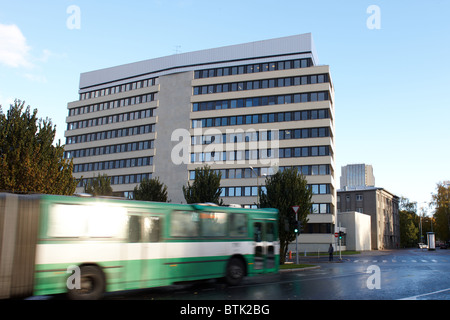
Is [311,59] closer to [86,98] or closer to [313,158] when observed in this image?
[313,158]

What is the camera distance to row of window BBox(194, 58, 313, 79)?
61875mm

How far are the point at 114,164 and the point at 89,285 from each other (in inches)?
2461

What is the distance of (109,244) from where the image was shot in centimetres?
1188

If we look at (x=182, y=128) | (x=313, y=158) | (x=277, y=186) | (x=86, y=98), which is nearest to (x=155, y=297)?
(x=277, y=186)

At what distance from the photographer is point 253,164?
6059cm

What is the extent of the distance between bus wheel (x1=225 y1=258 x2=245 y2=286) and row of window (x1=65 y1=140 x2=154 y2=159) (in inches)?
2148

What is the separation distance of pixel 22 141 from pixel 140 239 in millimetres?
12520

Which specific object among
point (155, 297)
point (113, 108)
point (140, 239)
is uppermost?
point (113, 108)

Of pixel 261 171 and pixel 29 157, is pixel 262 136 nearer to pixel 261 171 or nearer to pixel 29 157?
pixel 261 171

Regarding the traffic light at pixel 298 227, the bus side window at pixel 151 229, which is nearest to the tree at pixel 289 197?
the traffic light at pixel 298 227

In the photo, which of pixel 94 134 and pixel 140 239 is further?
pixel 94 134

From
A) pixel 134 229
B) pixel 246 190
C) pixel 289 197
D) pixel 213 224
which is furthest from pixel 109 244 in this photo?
pixel 246 190

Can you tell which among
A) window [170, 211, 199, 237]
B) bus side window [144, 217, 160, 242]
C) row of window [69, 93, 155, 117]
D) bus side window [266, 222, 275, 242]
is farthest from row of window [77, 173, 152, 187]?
bus side window [144, 217, 160, 242]
